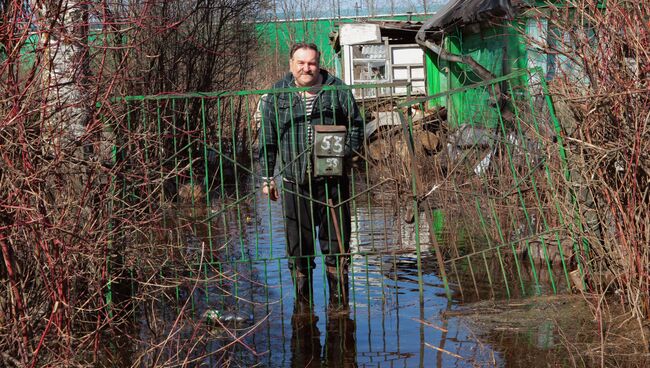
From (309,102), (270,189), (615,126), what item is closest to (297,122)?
(309,102)

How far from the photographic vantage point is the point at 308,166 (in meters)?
7.05

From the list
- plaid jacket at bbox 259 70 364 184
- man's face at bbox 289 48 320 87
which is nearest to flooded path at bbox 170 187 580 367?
plaid jacket at bbox 259 70 364 184

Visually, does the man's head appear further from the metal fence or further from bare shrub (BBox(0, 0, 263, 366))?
bare shrub (BBox(0, 0, 263, 366))

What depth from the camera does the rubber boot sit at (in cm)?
712

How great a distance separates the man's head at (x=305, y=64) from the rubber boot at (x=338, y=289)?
1.34 meters

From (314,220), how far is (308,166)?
1.53 feet

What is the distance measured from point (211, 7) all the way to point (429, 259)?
879 centimetres

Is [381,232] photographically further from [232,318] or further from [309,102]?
[232,318]

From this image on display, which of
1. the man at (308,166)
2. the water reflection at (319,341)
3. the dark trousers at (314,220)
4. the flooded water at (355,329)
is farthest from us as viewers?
the dark trousers at (314,220)

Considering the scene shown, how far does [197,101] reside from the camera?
15.9 meters

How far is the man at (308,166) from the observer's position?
7.06 metres

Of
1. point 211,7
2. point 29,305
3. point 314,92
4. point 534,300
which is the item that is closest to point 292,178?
point 314,92

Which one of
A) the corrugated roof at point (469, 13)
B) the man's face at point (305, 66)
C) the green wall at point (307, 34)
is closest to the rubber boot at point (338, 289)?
the man's face at point (305, 66)

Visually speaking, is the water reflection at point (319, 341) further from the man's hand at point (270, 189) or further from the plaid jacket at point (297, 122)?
the plaid jacket at point (297, 122)
